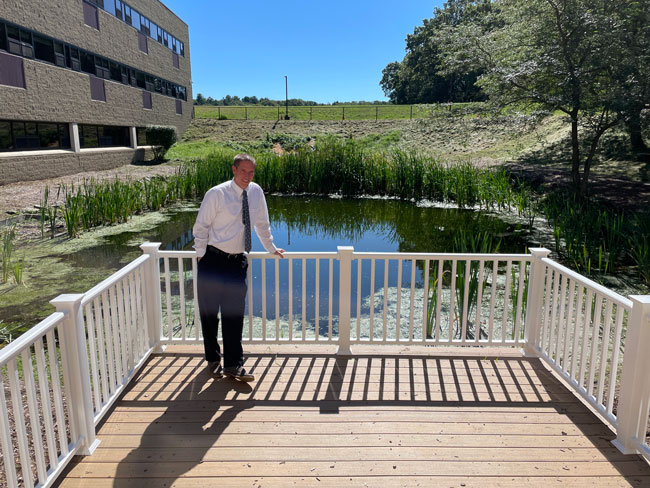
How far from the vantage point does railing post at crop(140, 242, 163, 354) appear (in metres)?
3.65

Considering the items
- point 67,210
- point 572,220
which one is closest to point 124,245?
point 67,210

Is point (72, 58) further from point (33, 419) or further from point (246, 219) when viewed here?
point (33, 419)

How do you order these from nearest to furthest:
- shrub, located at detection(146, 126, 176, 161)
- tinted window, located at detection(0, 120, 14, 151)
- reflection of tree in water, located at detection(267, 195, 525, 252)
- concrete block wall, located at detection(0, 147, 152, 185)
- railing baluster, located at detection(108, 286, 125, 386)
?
1. railing baluster, located at detection(108, 286, 125, 386)
2. reflection of tree in water, located at detection(267, 195, 525, 252)
3. concrete block wall, located at detection(0, 147, 152, 185)
4. tinted window, located at detection(0, 120, 14, 151)
5. shrub, located at detection(146, 126, 176, 161)

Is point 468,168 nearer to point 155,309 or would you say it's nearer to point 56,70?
point 155,309

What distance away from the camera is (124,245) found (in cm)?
920

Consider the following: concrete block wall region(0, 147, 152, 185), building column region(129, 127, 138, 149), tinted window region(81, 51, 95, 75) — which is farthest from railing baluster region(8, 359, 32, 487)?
building column region(129, 127, 138, 149)

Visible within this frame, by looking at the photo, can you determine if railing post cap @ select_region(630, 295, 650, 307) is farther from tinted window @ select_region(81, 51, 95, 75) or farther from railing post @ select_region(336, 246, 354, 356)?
tinted window @ select_region(81, 51, 95, 75)

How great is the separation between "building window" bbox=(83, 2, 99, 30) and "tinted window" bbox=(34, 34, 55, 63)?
3.08 metres

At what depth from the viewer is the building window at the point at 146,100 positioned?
81.8ft

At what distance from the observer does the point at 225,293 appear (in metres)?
3.28

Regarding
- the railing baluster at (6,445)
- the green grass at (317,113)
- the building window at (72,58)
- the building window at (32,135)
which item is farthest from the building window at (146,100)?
the railing baluster at (6,445)

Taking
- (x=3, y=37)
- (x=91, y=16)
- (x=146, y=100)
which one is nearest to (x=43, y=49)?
(x=3, y=37)

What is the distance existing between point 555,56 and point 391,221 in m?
5.38

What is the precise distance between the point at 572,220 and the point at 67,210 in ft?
33.7
